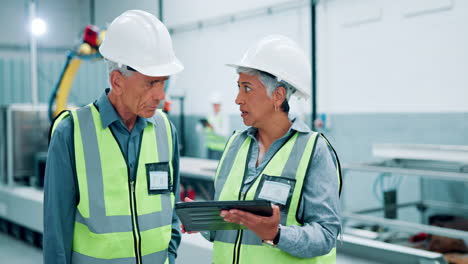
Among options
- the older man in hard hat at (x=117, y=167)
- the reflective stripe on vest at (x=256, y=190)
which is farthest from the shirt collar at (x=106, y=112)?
the reflective stripe on vest at (x=256, y=190)

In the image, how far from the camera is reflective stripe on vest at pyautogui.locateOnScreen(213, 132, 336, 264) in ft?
5.21

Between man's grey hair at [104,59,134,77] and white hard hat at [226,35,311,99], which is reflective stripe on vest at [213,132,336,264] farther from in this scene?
man's grey hair at [104,59,134,77]

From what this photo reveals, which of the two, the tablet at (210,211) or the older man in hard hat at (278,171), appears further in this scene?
the older man in hard hat at (278,171)

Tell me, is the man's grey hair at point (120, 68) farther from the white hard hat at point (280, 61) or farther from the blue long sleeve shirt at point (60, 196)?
the white hard hat at point (280, 61)

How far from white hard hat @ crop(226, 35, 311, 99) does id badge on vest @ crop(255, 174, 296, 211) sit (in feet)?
1.13

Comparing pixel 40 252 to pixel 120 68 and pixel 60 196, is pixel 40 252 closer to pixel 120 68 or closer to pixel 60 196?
pixel 60 196

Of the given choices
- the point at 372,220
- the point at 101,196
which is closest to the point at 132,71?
the point at 101,196

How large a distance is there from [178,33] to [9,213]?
629cm

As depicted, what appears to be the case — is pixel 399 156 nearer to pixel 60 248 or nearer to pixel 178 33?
pixel 60 248

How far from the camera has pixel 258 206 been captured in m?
1.39

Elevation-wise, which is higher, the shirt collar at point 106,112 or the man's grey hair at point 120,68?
the man's grey hair at point 120,68

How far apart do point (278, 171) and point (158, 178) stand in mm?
479

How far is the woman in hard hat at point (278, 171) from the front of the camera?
4.99 ft

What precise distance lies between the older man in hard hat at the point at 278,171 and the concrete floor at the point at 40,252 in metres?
1.38
